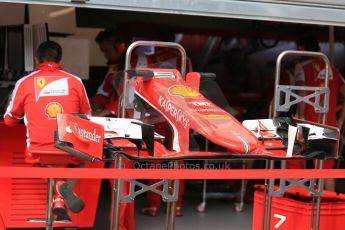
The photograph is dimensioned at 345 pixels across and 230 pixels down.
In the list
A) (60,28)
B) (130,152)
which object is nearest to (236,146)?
(130,152)

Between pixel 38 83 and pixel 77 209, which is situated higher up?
pixel 38 83

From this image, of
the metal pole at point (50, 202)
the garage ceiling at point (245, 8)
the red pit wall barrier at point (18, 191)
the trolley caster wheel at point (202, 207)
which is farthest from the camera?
the trolley caster wheel at point (202, 207)

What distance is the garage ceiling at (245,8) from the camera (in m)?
4.12

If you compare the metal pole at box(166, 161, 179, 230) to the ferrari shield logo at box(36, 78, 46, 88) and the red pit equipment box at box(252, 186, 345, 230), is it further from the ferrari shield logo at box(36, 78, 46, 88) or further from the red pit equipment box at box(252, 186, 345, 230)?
the ferrari shield logo at box(36, 78, 46, 88)

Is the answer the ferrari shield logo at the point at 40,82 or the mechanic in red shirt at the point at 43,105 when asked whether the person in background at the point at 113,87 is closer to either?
the mechanic in red shirt at the point at 43,105

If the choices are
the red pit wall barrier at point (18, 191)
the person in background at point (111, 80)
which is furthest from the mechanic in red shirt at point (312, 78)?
the red pit wall barrier at point (18, 191)

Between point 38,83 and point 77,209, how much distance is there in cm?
99

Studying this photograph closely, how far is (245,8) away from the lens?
4449 millimetres

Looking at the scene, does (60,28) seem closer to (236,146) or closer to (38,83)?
(38,83)

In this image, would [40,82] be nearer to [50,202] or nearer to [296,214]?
[50,202]

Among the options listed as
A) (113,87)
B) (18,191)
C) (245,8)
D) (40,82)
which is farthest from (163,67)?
(18,191)

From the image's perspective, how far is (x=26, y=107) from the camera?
13.2ft

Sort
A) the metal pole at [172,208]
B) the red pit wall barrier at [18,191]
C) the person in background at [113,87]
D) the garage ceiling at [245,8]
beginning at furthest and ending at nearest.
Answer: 1. the person in background at [113,87]
2. the red pit wall barrier at [18,191]
3. the garage ceiling at [245,8]
4. the metal pole at [172,208]

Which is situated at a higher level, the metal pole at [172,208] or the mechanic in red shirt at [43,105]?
the mechanic in red shirt at [43,105]
